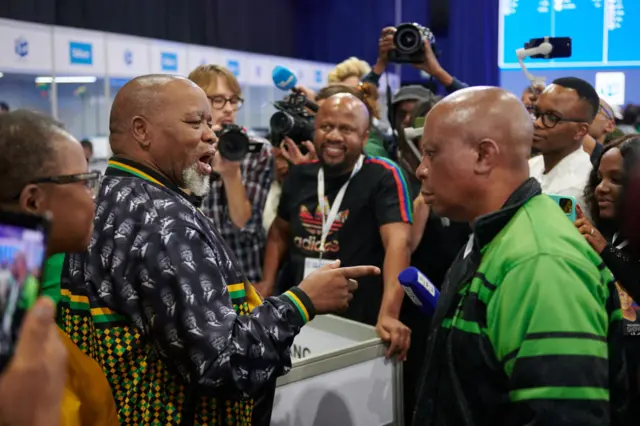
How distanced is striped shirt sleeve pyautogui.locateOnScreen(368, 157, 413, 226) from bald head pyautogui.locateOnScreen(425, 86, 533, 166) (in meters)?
1.10

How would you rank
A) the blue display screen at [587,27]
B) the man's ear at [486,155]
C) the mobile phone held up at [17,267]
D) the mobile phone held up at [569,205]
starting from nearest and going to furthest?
the mobile phone held up at [17,267]
the man's ear at [486,155]
the mobile phone held up at [569,205]
the blue display screen at [587,27]

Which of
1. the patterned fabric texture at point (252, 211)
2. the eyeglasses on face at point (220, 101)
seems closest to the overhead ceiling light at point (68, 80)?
the eyeglasses on face at point (220, 101)

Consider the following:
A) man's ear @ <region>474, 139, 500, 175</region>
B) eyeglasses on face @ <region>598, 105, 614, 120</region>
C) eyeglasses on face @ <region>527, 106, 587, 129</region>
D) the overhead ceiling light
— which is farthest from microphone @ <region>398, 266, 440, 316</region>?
the overhead ceiling light

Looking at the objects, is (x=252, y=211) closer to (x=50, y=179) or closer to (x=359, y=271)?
(x=359, y=271)

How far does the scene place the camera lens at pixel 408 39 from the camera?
293 cm

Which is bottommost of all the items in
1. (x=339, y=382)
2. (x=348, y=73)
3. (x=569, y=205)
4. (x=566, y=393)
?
(x=339, y=382)

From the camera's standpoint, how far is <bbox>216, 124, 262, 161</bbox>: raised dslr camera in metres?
2.43

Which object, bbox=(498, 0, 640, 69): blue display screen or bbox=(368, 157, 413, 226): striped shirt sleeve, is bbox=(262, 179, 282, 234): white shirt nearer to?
bbox=(368, 157, 413, 226): striped shirt sleeve

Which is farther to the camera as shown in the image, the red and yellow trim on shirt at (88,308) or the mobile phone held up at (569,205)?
the mobile phone held up at (569,205)

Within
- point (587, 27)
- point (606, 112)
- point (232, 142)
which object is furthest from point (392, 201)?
point (587, 27)

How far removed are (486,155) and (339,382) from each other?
3.13 feet

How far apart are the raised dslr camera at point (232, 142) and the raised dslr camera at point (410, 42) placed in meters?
0.89

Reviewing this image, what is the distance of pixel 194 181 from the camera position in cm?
158

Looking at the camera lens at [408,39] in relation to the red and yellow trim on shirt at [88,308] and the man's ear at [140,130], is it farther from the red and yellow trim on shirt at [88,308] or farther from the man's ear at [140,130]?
the red and yellow trim on shirt at [88,308]
